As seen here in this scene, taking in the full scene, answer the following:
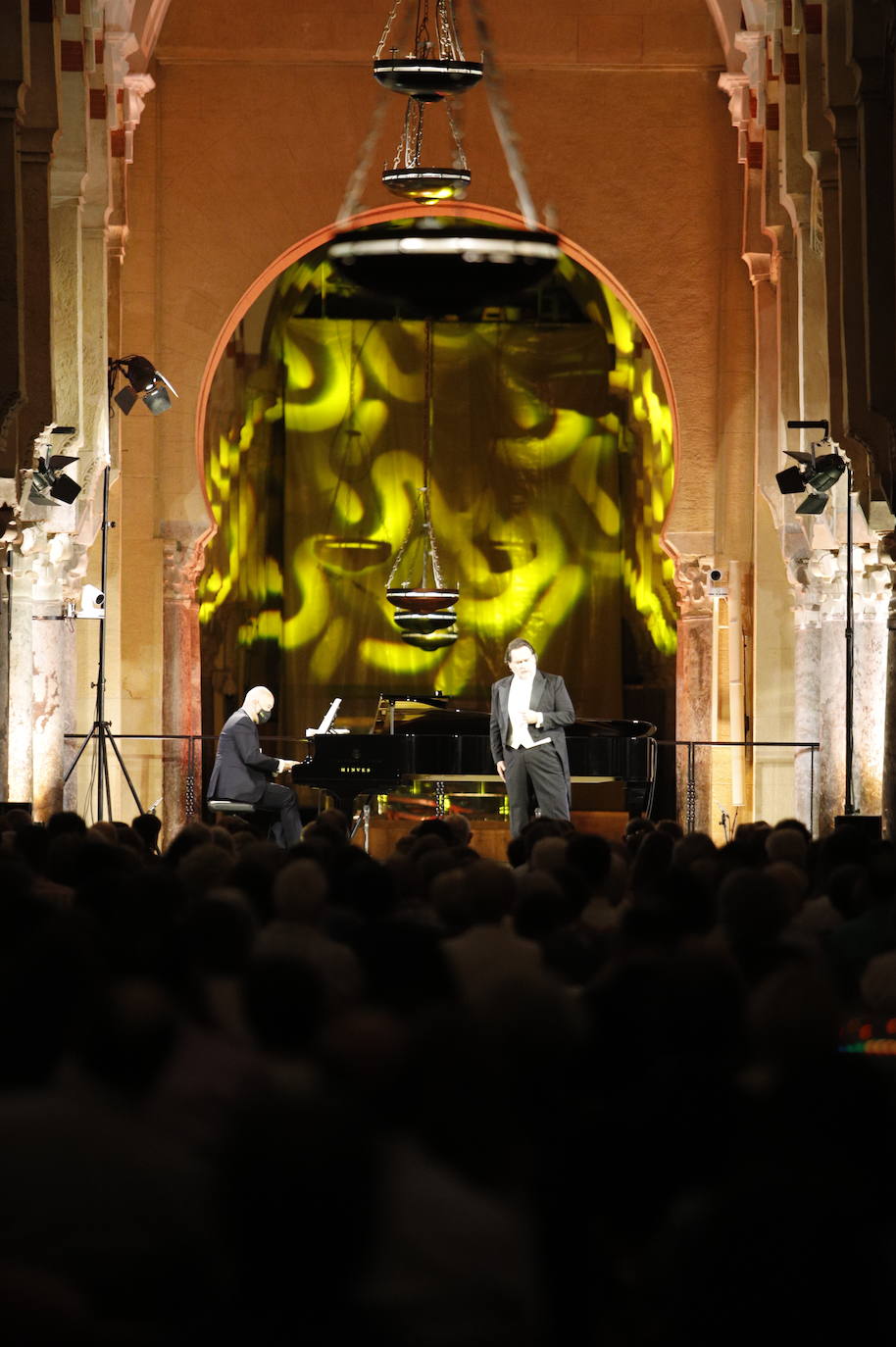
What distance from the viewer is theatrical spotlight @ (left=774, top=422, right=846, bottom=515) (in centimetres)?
1431

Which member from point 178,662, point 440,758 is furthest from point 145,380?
point 178,662

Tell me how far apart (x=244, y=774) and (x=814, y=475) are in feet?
14.4

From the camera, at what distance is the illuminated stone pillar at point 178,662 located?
18328mm

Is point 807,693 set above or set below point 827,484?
below

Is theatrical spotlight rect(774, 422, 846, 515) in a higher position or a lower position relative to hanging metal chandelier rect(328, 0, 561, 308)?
lower

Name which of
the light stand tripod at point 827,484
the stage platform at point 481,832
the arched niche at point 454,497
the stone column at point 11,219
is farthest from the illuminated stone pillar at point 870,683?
the stone column at point 11,219

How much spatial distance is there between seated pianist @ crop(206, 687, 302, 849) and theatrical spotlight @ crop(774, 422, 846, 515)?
12.9ft

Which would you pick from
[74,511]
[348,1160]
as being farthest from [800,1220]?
[74,511]


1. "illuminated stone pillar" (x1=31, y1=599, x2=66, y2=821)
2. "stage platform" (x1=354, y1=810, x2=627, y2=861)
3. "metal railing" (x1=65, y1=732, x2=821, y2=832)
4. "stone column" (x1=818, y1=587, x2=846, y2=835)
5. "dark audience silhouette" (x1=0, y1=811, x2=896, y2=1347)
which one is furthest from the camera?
"stage platform" (x1=354, y1=810, x2=627, y2=861)

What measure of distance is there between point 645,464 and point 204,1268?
18.3 meters

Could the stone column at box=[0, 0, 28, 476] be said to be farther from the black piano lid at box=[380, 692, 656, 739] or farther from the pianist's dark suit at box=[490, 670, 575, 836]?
the black piano lid at box=[380, 692, 656, 739]

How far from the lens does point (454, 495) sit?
21188mm

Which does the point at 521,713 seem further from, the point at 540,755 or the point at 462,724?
the point at 462,724

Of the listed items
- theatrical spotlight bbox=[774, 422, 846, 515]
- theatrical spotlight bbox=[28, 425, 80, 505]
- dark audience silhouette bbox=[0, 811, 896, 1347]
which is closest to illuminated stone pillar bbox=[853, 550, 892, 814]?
theatrical spotlight bbox=[774, 422, 846, 515]
